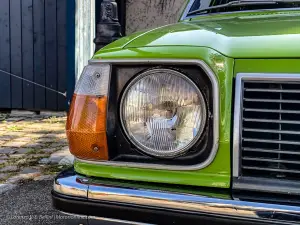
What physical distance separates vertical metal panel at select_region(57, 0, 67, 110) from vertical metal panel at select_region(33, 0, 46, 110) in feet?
0.78

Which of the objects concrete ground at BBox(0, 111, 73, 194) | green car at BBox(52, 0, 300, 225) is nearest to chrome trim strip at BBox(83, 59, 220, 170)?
green car at BBox(52, 0, 300, 225)

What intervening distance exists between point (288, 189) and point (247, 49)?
1.61 feet

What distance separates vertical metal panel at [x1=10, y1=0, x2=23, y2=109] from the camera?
266 inches

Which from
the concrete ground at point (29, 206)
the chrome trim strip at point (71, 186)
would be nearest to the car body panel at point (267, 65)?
the chrome trim strip at point (71, 186)

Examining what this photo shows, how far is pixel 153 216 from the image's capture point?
60.1 inches

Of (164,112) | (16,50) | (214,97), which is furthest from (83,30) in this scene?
(214,97)

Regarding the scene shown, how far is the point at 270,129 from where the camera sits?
1478mm

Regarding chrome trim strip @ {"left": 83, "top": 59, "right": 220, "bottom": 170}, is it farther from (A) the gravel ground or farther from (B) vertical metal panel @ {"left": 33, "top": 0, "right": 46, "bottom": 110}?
(B) vertical metal panel @ {"left": 33, "top": 0, "right": 46, "bottom": 110}

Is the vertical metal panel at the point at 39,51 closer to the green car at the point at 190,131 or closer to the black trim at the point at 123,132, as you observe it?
the green car at the point at 190,131

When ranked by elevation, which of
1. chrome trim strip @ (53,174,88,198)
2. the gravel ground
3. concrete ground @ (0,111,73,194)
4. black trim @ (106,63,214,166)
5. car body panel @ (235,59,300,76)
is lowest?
the gravel ground

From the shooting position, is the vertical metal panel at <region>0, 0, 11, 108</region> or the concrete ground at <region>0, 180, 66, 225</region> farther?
the vertical metal panel at <region>0, 0, 11, 108</region>

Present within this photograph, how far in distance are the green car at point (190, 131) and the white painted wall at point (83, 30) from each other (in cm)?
424

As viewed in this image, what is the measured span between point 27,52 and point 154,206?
5.73m

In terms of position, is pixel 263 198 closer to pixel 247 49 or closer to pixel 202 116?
pixel 202 116
